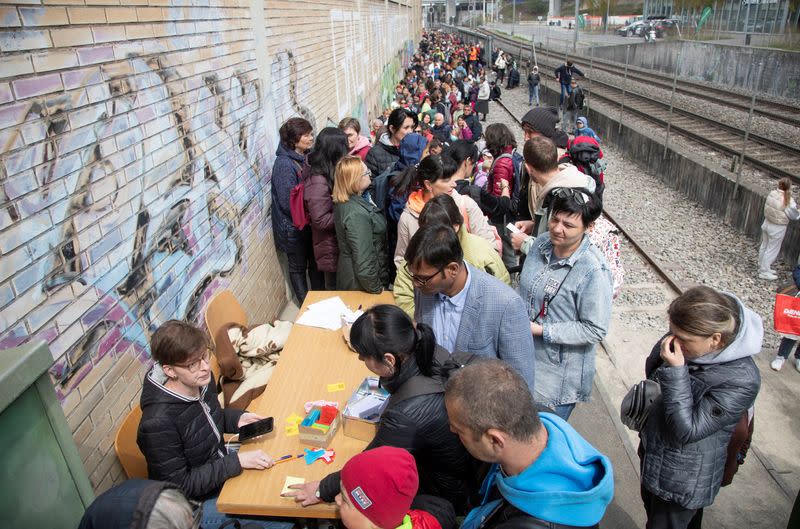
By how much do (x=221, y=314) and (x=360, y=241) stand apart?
128 centimetres

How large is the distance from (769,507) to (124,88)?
5144 mm

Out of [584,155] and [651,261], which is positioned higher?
[584,155]

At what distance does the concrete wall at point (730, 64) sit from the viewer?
18.3 meters

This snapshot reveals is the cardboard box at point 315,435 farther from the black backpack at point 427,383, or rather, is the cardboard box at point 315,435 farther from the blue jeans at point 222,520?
the black backpack at point 427,383

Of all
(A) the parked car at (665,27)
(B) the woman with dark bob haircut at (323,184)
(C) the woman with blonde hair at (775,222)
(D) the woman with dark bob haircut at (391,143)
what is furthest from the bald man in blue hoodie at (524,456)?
(A) the parked car at (665,27)

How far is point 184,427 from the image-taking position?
106 inches

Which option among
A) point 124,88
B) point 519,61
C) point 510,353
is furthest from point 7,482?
point 519,61

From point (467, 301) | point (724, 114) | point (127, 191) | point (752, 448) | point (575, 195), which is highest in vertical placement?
point (127, 191)

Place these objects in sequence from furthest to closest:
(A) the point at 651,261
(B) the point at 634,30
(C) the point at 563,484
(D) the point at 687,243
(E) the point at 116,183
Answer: (B) the point at 634,30 → (D) the point at 687,243 → (A) the point at 651,261 → (E) the point at 116,183 → (C) the point at 563,484

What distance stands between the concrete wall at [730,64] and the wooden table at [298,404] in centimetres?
1542

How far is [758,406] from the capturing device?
485 centimetres

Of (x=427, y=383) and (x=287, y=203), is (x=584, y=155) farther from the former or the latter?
(x=427, y=383)

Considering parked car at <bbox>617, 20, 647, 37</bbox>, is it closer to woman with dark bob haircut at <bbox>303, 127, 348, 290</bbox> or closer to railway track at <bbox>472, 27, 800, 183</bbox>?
railway track at <bbox>472, 27, 800, 183</bbox>

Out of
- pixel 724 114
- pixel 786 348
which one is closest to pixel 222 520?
pixel 786 348
